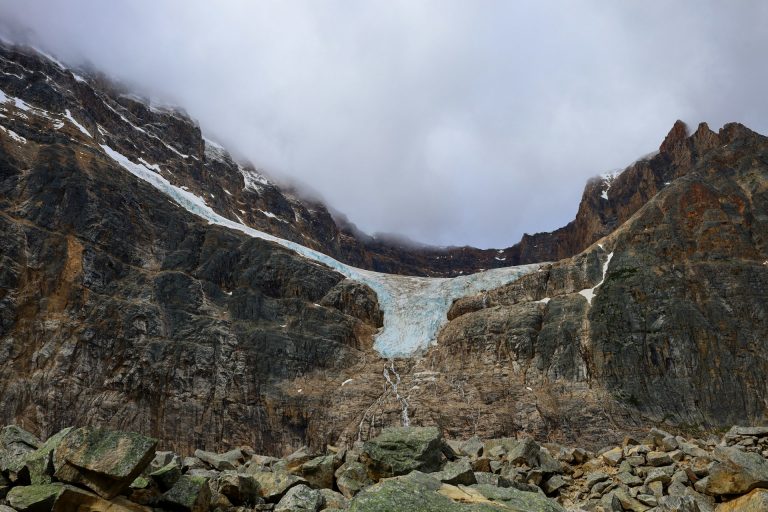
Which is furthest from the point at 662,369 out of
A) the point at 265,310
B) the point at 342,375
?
the point at 265,310

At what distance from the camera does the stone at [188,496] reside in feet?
38.5

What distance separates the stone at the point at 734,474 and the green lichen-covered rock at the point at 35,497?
1534cm

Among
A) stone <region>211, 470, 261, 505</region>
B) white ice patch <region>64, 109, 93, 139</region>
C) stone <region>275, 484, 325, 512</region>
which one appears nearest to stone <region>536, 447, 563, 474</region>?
stone <region>275, 484, 325, 512</region>

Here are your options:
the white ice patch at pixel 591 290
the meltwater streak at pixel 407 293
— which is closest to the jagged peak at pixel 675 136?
the meltwater streak at pixel 407 293

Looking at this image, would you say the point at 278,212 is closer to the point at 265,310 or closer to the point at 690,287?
the point at 265,310

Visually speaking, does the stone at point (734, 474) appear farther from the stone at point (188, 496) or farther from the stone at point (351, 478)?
the stone at point (188, 496)

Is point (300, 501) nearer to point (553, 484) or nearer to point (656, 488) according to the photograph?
point (553, 484)

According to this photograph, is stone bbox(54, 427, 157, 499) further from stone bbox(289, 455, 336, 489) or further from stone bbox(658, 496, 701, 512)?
stone bbox(658, 496, 701, 512)

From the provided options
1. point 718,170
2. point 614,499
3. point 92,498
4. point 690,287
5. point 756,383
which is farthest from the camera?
point 718,170

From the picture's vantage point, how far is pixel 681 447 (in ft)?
61.4

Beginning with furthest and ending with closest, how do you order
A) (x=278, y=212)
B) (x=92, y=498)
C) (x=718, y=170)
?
(x=278, y=212) < (x=718, y=170) < (x=92, y=498)

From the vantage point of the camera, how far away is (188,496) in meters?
11.9

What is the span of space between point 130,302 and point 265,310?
14.3 m

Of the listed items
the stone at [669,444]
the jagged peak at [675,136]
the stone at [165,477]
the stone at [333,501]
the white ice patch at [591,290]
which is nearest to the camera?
the stone at [333,501]
